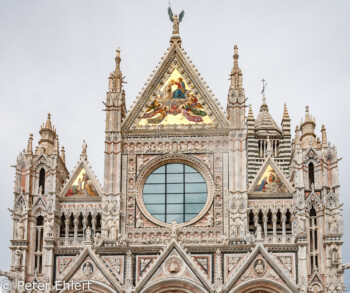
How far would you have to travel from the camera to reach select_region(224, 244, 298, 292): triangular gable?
32.8m

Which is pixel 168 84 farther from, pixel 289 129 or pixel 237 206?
pixel 289 129

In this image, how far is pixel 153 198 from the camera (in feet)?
116

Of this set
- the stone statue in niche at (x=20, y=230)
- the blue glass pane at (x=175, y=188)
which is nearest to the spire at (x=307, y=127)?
the blue glass pane at (x=175, y=188)

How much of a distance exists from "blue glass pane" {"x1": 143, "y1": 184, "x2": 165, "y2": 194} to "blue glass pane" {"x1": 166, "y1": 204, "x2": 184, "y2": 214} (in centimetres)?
72

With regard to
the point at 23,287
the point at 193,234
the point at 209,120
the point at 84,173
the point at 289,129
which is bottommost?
the point at 23,287

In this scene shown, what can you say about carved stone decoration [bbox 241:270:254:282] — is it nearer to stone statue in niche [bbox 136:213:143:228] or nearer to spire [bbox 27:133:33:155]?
stone statue in niche [bbox 136:213:143:228]

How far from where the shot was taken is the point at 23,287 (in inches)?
1314

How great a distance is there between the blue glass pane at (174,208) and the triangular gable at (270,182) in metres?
2.81

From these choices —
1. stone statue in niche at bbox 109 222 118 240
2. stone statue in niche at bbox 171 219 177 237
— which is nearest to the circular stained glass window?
stone statue in niche at bbox 171 219 177 237

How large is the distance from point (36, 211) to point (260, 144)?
16283 mm

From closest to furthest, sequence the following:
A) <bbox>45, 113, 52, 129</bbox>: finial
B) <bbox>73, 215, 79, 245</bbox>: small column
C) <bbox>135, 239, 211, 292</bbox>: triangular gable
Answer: <bbox>135, 239, 211, 292</bbox>: triangular gable < <bbox>73, 215, 79, 245</bbox>: small column < <bbox>45, 113, 52, 129</bbox>: finial

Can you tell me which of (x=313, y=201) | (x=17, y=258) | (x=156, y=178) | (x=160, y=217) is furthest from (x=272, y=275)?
(x=17, y=258)

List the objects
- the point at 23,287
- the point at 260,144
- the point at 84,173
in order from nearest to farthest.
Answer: the point at 23,287, the point at 84,173, the point at 260,144

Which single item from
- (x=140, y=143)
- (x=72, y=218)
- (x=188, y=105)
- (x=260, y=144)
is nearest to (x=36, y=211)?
(x=72, y=218)
